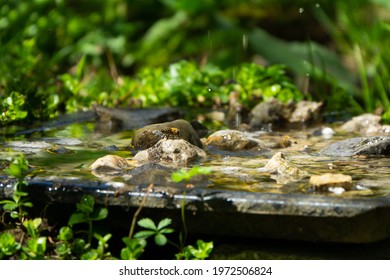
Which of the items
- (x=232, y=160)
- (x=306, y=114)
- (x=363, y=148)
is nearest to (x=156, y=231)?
(x=232, y=160)

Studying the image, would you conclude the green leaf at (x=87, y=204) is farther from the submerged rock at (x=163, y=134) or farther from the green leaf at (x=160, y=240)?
the submerged rock at (x=163, y=134)

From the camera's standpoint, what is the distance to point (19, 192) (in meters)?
2.16

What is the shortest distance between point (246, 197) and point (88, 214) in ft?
1.49

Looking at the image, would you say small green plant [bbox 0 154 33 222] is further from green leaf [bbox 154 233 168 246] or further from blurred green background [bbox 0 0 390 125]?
blurred green background [bbox 0 0 390 125]

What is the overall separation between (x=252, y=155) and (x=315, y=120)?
3.72 feet

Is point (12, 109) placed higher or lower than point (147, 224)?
higher

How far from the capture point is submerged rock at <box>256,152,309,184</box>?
2.34 metres

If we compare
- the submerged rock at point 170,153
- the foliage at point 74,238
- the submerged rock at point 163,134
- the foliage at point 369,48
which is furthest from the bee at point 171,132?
the foliage at point 369,48

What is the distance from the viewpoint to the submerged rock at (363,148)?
2801mm

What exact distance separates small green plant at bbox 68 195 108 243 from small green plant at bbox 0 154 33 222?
0.48 ft

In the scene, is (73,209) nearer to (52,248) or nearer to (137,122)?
(52,248)

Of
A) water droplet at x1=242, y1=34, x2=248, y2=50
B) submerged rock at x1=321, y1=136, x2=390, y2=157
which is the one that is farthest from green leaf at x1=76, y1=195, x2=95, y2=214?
water droplet at x1=242, y1=34, x2=248, y2=50

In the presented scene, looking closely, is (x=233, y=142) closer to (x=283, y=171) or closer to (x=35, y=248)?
(x=283, y=171)

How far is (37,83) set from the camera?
438 cm
